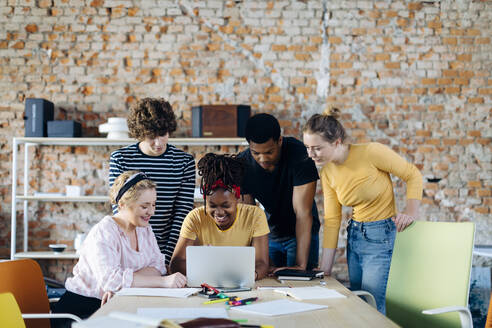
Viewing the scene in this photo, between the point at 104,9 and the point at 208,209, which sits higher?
the point at 104,9

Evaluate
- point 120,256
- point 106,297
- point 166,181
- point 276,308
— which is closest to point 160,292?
point 106,297

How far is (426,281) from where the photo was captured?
81.7 inches

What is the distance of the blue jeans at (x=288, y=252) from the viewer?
2605 mm

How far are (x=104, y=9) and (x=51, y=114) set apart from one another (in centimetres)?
108

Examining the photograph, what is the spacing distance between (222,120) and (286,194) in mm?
1685

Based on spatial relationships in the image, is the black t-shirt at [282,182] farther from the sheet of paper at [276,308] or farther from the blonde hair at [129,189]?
the sheet of paper at [276,308]

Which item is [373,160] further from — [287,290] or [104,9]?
[104,9]

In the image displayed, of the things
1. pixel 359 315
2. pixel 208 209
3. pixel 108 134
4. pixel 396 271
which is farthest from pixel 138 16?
pixel 359 315

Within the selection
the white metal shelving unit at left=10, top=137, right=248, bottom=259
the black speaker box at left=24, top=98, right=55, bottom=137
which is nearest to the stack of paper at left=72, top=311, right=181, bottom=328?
the white metal shelving unit at left=10, top=137, right=248, bottom=259

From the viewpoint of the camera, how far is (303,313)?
5.13 ft

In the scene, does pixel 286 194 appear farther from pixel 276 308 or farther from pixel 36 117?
pixel 36 117

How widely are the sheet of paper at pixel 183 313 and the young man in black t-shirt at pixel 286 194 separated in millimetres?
892

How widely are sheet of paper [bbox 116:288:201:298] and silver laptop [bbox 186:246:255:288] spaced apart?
70 mm

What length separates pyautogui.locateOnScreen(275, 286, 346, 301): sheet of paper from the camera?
180 cm
